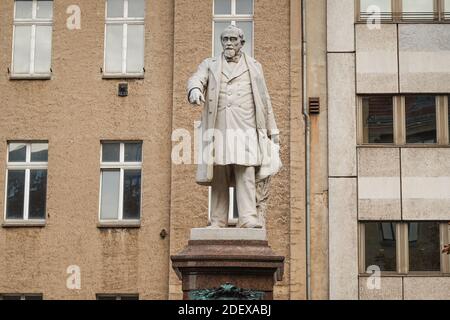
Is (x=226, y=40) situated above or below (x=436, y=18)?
below

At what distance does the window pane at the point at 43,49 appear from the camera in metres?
24.7

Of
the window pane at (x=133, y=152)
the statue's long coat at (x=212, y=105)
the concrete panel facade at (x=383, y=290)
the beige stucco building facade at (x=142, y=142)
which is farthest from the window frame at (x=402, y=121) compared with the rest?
the statue's long coat at (x=212, y=105)

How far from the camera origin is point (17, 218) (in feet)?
79.4

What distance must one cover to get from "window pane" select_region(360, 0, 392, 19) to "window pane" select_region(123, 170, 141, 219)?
566 cm

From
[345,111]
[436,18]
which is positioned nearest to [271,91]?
[345,111]

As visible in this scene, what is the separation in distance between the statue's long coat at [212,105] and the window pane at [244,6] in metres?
10.5

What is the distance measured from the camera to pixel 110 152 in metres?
24.3

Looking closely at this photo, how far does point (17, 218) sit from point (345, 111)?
699cm

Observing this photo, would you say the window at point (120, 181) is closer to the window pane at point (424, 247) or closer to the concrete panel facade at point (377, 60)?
the concrete panel facade at point (377, 60)

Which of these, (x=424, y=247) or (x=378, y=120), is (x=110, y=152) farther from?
(x=424, y=247)

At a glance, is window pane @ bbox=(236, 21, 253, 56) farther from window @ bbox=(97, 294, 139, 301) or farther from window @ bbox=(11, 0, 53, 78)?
window @ bbox=(97, 294, 139, 301)

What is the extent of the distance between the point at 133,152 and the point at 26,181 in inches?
89.7

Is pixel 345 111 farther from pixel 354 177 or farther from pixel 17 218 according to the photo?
pixel 17 218
